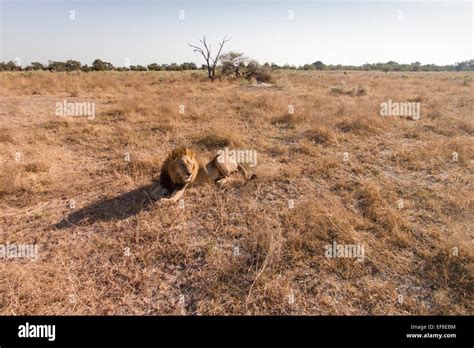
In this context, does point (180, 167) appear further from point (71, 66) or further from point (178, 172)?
point (71, 66)

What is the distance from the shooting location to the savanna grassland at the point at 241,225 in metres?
2.81

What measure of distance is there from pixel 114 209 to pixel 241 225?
6.42ft

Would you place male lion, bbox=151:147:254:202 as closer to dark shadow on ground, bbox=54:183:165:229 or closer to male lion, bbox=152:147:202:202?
male lion, bbox=152:147:202:202

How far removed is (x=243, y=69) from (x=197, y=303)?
1127 inches

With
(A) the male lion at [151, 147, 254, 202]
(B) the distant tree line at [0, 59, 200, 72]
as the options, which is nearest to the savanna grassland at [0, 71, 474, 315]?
(A) the male lion at [151, 147, 254, 202]

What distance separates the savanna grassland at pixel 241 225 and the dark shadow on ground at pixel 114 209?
3 cm

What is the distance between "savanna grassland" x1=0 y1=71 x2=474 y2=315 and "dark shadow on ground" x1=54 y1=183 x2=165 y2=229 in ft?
0.10

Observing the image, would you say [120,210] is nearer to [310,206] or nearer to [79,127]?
[310,206]

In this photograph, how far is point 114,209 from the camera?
4.24 metres

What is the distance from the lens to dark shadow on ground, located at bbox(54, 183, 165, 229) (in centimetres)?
397

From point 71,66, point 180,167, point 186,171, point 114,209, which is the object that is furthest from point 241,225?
point 71,66

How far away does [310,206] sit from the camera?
4.23 metres
